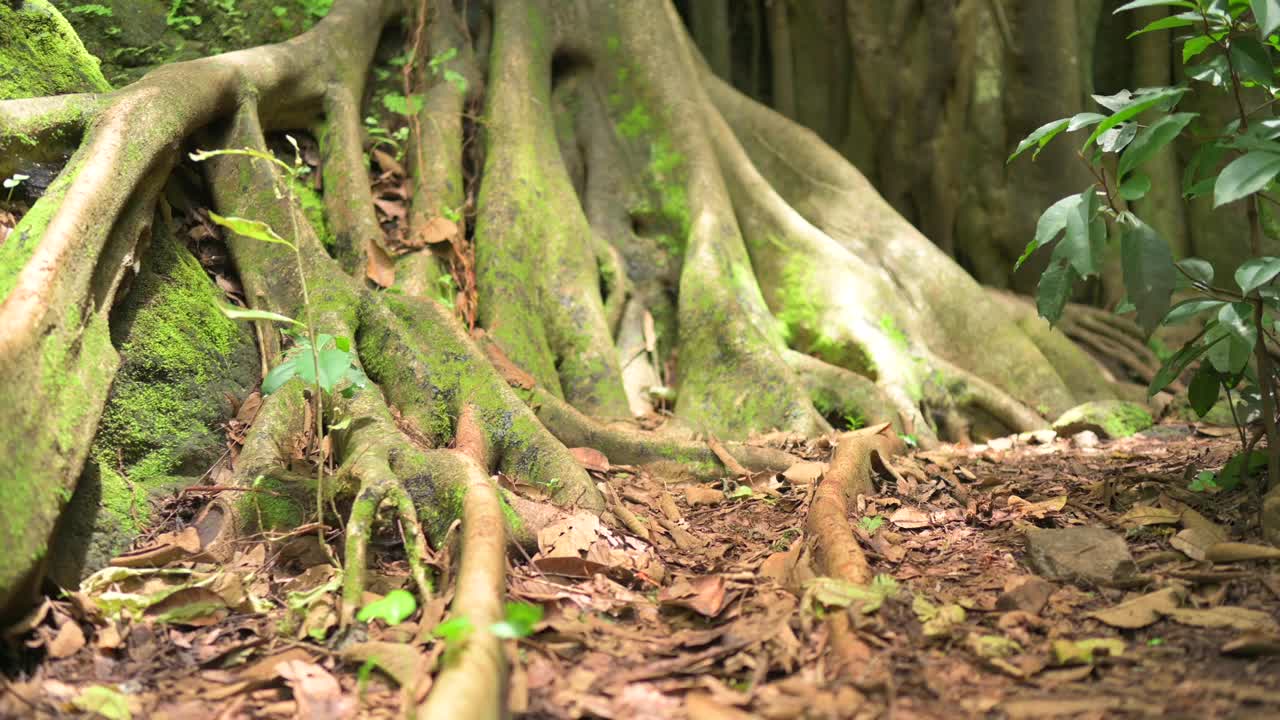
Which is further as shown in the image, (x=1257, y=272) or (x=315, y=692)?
(x=1257, y=272)

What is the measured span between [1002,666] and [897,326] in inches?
129

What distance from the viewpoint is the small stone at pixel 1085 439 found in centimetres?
440

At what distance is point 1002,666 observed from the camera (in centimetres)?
182

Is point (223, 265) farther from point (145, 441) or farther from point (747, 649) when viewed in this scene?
point (747, 649)

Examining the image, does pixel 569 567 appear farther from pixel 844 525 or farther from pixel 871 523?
pixel 871 523

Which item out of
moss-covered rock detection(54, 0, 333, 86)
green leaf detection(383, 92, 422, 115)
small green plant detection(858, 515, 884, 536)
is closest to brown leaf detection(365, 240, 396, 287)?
green leaf detection(383, 92, 422, 115)

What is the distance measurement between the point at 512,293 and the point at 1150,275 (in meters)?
2.62

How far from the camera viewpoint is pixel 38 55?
124 inches

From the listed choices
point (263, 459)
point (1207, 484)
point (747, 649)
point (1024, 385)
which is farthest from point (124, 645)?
point (1024, 385)

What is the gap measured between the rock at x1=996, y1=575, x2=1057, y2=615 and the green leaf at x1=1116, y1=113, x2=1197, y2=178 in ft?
3.41

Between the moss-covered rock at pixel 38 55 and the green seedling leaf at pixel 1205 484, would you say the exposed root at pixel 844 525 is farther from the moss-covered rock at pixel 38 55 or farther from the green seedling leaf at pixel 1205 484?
the moss-covered rock at pixel 38 55

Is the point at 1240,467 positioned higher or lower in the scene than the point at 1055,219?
lower

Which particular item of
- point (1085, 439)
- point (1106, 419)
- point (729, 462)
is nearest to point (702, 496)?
point (729, 462)

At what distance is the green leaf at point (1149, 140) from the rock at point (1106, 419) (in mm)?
2661
